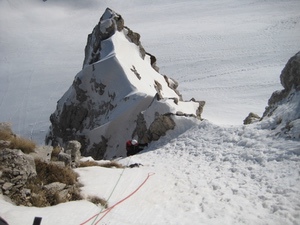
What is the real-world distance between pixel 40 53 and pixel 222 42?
182 ft

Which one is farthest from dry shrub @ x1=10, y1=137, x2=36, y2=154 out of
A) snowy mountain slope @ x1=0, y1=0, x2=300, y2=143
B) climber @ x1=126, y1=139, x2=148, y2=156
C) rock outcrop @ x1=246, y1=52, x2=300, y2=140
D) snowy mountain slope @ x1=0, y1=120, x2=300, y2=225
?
snowy mountain slope @ x1=0, y1=0, x2=300, y2=143

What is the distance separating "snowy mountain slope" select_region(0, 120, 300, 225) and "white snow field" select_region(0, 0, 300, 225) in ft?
0.11

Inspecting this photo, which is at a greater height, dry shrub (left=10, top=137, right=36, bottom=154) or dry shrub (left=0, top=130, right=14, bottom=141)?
dry shrub (left=0, top=130, right=14, bottom=141)

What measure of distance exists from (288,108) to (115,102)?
1392cm

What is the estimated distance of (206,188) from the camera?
33.5 feet

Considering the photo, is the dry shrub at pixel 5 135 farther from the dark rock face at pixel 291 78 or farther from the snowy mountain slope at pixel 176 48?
the snowy mountain slope at pixel 176 48

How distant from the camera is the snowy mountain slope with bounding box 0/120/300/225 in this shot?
26.5 feet

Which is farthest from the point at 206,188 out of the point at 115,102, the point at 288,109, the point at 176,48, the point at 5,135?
the point at 176,48

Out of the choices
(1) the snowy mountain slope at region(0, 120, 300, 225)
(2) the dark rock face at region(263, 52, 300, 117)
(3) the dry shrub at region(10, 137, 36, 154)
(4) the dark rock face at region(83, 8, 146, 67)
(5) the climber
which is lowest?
(5) the climber

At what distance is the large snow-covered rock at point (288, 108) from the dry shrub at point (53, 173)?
825cm

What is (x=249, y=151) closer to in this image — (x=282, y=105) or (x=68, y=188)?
(x=282, y=105)

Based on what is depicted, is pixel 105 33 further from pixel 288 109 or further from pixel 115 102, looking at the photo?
pixel 288 109

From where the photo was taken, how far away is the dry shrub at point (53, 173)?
9.52 meters

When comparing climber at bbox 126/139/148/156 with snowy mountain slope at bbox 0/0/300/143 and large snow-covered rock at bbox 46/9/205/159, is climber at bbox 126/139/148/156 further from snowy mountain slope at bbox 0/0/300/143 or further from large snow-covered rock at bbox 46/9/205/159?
snowy mountain slope at bbox 0/0/300/143
